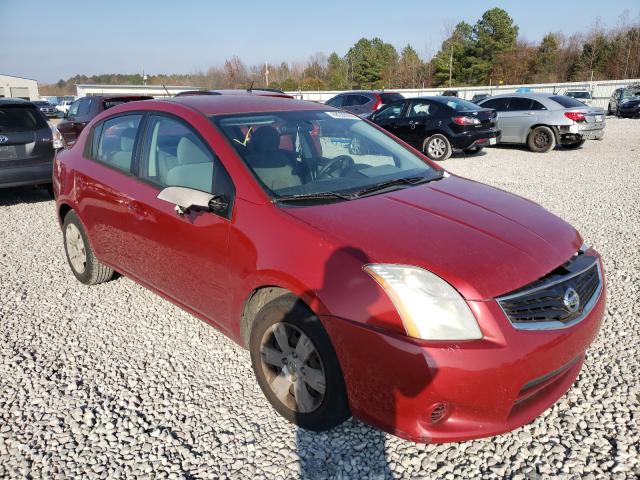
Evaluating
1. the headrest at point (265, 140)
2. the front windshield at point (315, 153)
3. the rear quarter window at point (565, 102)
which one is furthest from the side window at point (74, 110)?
the rear quarter window at point (565, 102)

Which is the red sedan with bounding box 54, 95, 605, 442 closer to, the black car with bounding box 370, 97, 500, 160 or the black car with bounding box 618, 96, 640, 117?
the black car with bounding box 370, 97, 500, 160

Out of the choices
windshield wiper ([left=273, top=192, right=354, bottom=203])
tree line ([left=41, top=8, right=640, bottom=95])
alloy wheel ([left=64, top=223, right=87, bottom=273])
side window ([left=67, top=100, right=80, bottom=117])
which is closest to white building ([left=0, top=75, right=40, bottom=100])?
tree line ([left=41, top=8, right=640, bottom=95])

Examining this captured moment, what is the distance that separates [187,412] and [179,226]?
3.58 feet

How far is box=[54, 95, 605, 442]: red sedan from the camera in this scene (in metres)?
2.12

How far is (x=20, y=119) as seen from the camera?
25.4 feet

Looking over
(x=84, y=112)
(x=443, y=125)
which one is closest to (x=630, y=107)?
(x=443, y=125)

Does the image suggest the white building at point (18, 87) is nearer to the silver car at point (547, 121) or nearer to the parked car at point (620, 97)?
the parked car at point (620, 97)

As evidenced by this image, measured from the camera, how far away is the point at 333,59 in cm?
8700

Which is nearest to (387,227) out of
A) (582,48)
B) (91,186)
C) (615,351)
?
(615,351)

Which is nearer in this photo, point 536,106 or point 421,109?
point 421,109


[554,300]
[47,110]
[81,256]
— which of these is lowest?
[81,256]

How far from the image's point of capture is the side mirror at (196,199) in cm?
282

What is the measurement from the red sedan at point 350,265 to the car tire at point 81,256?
2.35 feet

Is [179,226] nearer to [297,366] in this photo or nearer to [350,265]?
[297,366]
